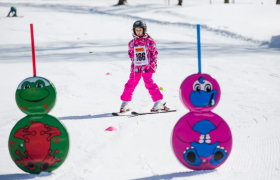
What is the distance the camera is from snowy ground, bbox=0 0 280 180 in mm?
3760

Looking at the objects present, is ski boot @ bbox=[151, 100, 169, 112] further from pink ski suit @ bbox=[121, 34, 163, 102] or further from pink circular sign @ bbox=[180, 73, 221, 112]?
pink circular sign @ bbox=[180, 73, 221, 112]

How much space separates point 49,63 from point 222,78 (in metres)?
4.58

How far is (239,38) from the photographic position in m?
16.2

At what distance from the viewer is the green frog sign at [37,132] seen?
11.0 feet

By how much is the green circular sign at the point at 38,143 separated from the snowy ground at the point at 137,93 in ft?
0.46

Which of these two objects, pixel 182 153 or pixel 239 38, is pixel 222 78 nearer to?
pixel 182 153

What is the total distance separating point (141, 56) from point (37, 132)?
2608 millimetres

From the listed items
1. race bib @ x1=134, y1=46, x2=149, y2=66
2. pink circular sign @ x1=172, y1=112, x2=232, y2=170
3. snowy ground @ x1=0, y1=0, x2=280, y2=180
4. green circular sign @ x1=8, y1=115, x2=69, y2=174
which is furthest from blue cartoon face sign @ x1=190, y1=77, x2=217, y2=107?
race bib @ x1=134, y1=46, x2=149, y2=66

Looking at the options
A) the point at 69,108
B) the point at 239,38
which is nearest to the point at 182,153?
the point at 69,108

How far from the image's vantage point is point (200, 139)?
10.9 ft

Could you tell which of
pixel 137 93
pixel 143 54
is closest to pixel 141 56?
pixel 143 54

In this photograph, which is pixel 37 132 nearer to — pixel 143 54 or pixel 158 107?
pixel 143 54

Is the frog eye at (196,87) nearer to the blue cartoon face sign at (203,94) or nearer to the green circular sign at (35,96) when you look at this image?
the blue cartoon face sign at (203,94)

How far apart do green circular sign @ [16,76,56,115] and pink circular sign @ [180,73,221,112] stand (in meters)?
1.12
